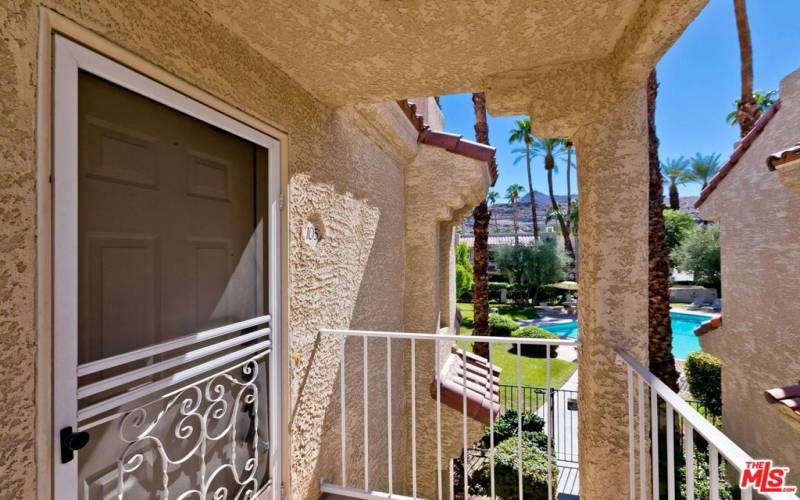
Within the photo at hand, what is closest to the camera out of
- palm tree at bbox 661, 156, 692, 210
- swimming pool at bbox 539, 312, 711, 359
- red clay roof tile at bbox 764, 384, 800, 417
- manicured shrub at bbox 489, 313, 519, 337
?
red clay roof tile at bbox 764, 384, 800, 417

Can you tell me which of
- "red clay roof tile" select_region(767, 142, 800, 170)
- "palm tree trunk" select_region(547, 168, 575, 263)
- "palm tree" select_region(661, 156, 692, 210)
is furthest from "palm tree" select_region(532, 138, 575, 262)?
"red clay roof tile" select_region(767, 142, 800, 170)

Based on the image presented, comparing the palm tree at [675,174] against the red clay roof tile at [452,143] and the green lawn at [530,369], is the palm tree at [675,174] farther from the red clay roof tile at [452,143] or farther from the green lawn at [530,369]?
the red clay roof tile at [452,143]

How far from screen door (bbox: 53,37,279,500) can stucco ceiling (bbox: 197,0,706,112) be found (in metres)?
0.60

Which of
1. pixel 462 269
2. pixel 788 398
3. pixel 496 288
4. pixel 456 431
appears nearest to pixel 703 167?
pixel 496 288

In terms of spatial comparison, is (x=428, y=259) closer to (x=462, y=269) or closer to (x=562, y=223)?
(x=462, y=269)

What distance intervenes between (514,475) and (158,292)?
6943mm

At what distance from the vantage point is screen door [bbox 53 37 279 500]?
1.29 meters

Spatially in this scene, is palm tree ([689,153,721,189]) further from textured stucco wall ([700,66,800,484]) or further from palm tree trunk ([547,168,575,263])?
textured stucco wall ([700,66,800,484])

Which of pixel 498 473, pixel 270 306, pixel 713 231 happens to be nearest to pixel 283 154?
pixel 270 306

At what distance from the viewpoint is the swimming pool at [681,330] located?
19.7 meters

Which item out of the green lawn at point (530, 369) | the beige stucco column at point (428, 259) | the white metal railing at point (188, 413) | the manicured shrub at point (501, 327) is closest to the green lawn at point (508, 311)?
the manicured shrub at point (501, 327)

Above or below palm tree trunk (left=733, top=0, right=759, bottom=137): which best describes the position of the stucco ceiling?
below

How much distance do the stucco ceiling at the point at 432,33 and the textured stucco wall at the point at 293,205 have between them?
0.75 feet

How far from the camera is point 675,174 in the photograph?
1199 inches
